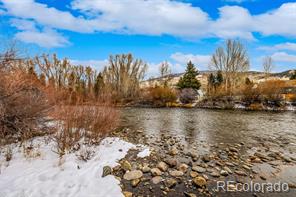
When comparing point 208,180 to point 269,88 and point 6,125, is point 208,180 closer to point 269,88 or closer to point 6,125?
point 6,125

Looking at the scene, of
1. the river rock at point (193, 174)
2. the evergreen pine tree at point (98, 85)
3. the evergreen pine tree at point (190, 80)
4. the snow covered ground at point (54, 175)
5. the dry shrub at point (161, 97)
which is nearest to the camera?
the snow covered ground at point (54, 175)

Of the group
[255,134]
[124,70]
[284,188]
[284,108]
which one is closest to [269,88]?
[284,108]

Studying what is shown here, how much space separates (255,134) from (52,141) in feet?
30.2

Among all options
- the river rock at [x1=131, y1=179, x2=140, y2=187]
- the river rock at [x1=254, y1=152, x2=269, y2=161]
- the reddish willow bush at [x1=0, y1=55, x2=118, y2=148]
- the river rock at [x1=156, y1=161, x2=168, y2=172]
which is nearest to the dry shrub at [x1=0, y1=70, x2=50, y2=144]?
the reddish willow bush at [x1=0, y1=55, x2=118, y2=148]

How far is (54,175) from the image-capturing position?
4.76 metres

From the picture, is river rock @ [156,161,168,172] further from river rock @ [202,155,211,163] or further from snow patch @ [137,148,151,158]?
river rock @ [202,155,211,163]

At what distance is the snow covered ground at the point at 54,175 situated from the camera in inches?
163

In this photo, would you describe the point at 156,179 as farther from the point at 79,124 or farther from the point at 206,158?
the point at 79,124

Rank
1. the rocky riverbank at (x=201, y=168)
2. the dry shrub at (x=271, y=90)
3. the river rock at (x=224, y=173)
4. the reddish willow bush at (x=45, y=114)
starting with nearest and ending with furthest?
the rocky riverbank at (x=201, y=168)
the river rock at (x=224, y=173)
the reddish willow bush at (x=45, y=114)
the dry shrub at (x=271, y=90)

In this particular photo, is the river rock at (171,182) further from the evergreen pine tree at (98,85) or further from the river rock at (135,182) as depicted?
the evergreen pine tree at (98,85)

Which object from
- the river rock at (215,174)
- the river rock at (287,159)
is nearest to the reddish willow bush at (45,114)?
the river rock at (215,174)

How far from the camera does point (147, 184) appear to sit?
4898 mm

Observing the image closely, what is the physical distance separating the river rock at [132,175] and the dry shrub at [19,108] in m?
3.14

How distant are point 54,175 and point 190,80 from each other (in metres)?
40.0
